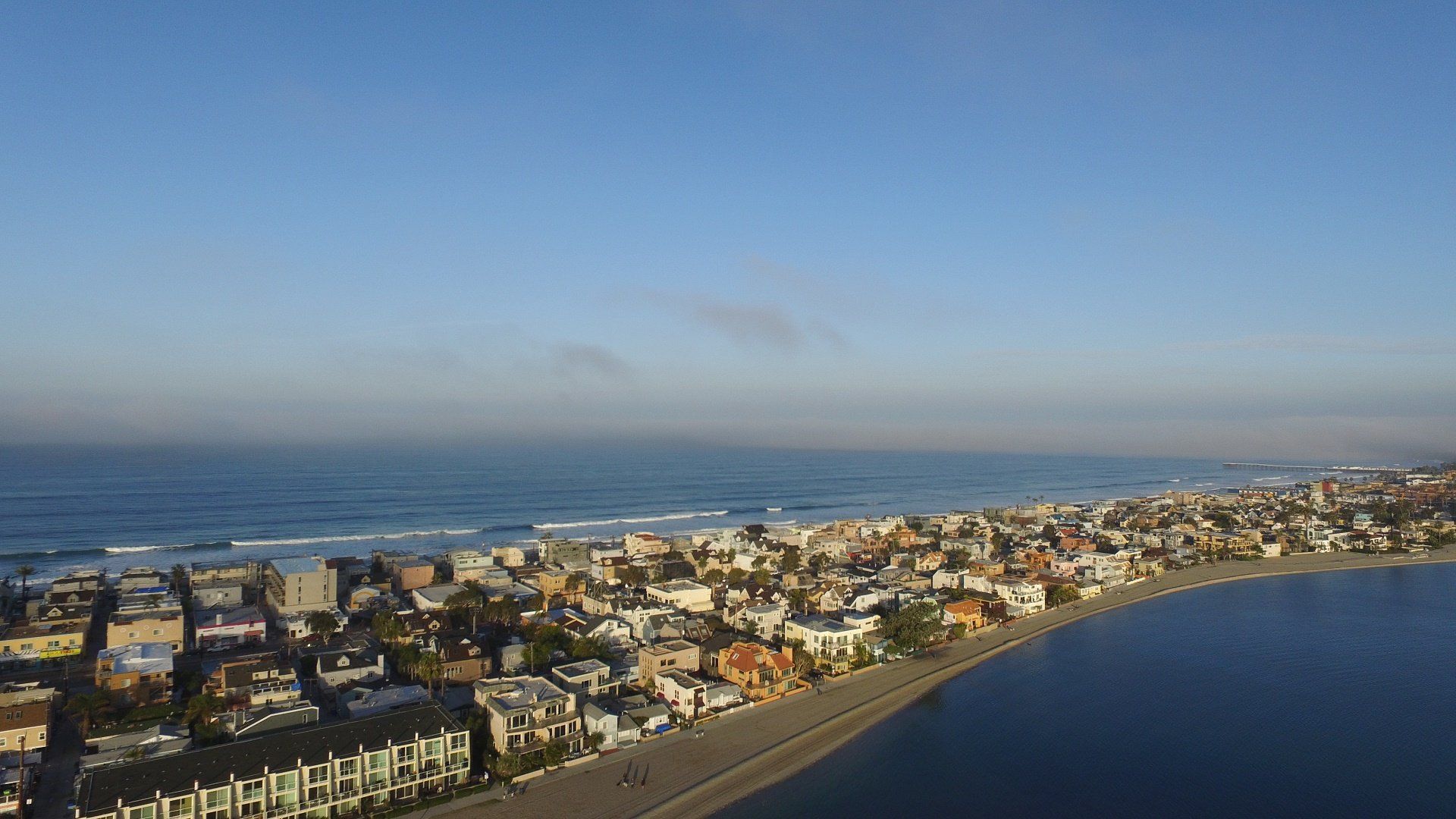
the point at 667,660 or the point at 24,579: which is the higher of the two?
the point at 24,579

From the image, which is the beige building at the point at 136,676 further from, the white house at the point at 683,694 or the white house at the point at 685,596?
the white house at the point at 685,596

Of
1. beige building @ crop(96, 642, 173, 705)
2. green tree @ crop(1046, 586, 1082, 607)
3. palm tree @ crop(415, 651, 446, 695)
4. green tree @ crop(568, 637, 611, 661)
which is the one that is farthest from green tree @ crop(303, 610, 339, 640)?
green tree @ crop(1046, 586, 1082, 607)

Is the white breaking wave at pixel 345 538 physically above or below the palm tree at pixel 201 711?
above

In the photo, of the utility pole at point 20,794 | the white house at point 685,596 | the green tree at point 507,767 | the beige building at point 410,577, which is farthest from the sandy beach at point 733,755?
the beige building at point 410,577

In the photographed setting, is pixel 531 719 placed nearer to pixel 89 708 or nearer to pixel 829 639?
pixel 829 639

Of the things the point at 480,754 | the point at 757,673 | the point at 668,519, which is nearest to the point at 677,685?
the point at 757,673

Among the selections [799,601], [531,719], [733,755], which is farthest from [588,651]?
[799,601]

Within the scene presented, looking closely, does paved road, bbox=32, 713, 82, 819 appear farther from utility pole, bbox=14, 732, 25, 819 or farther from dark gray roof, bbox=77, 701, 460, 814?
dark gray roof, bbox=77, 701, 460, 814

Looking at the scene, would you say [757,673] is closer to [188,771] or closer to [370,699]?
[370,699]
